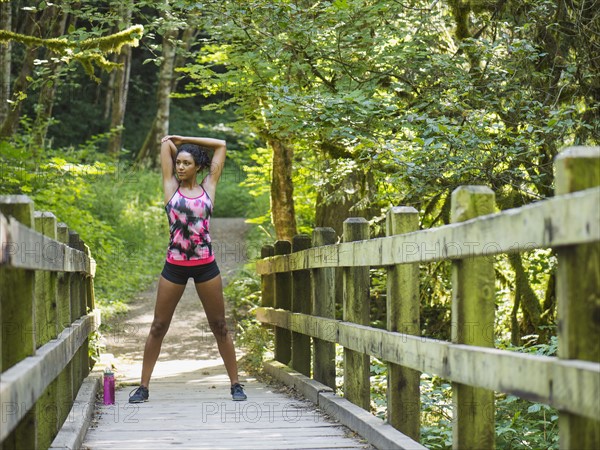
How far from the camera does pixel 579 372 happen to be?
8.75ft

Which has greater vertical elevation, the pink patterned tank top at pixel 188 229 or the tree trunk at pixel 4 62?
the tree trunk at pixel 4 62

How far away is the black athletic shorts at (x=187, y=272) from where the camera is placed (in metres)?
6.54

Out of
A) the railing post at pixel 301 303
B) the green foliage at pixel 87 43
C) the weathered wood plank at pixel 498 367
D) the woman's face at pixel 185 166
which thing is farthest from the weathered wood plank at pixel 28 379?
the green foliage at pixel 87 43

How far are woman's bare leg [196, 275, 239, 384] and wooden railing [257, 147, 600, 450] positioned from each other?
2.68 feet

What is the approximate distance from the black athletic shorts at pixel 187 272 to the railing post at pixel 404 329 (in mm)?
2202

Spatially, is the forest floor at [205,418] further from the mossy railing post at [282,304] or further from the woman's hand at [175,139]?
the woman's hand at [175,139]

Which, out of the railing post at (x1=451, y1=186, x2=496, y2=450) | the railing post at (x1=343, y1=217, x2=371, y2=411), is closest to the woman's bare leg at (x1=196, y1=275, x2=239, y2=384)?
the railing post at (x1=343, y1=217, x2=371, y2=411)

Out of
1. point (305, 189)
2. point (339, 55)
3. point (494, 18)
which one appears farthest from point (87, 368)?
point (305, 189)

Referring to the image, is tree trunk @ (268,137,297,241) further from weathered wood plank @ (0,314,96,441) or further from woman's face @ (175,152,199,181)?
weathered wood plank @ (0,314,96,441)

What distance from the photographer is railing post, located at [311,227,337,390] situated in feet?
22.0

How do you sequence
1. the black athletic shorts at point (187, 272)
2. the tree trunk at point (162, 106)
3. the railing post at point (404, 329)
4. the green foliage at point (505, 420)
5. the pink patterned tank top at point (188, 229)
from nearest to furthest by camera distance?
the railing post at point (404, 329) < the pink patterned tank top at point (188, 229) < the black athletic shorts at point (187, 272) < the green foliage at point (505, 420) < the tree trunk at point (162, 106)

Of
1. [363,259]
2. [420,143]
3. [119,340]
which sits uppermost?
[420,143]

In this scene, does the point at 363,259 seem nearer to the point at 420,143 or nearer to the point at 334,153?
the point at 420,143

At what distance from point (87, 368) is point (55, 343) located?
3.18 metres
